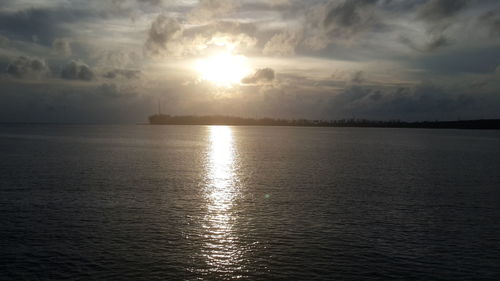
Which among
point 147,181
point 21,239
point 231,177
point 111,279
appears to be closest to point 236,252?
point 111,279

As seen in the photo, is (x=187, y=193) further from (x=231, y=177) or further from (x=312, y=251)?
(x=312, y=251)

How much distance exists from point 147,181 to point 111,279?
105ft

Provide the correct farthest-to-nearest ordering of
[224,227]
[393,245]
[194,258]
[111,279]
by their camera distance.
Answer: [224,227], [393,245], [194,258], [111,279]

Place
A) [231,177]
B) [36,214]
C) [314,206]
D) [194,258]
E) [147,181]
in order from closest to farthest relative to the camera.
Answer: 1. [194,258]
2. [36,214]
3. [314,206]
4. [147,181]
5. [231,177]

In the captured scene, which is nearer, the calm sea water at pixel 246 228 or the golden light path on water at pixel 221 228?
the calm sea water at pixel 246 228

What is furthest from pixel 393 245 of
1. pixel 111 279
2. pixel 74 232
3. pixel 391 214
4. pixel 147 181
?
pixel 147 181

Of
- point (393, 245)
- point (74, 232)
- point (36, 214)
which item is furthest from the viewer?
point (36, 214)

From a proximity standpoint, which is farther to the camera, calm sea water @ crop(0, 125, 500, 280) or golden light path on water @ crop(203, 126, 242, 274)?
golden light path on water @ crop(203, 126, 242, 274)

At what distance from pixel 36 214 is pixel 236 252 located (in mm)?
18403

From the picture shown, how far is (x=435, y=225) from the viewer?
102 feet

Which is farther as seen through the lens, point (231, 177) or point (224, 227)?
point (231, 177)

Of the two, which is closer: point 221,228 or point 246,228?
point 246,228

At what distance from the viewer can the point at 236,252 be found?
24297 millimetres

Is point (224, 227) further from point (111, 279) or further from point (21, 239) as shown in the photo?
point (21, 239)
